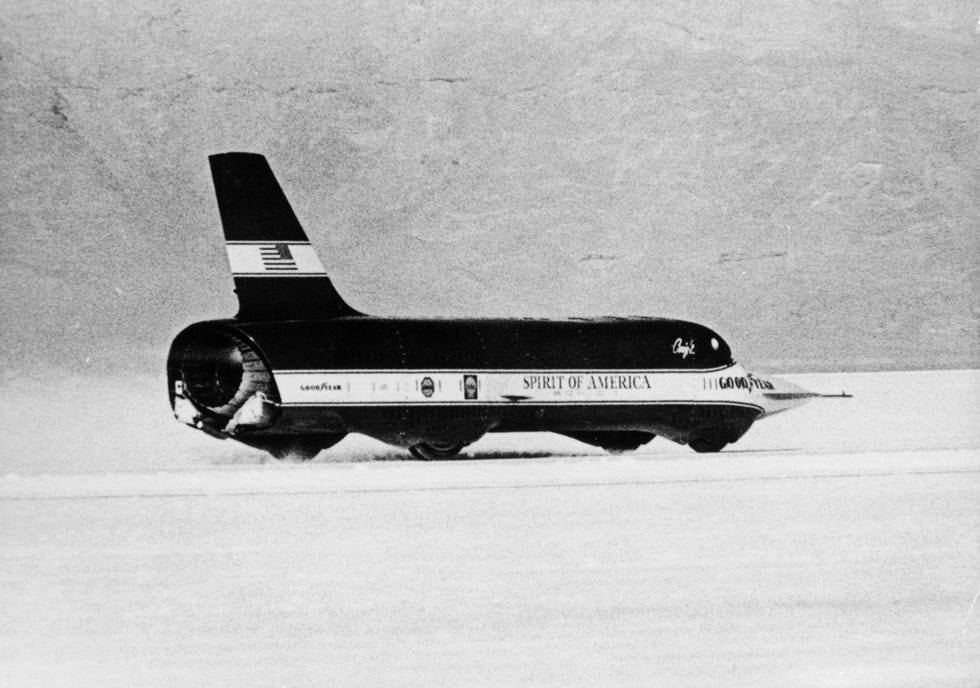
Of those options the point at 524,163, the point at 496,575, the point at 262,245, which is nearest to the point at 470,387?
the point at 262,245

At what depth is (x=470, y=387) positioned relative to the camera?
18.1 metres

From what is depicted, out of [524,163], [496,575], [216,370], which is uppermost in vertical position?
[524,163]

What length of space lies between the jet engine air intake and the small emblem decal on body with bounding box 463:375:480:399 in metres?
2.61

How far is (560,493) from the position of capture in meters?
15.2

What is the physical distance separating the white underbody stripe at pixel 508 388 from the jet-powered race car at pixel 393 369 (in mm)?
17

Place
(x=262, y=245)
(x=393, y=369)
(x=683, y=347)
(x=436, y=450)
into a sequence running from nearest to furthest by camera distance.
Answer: (x=393, y=369) → (x=262, y=245) → (x=436, y=450) → (x=683, y=347)

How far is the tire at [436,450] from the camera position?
749 inches

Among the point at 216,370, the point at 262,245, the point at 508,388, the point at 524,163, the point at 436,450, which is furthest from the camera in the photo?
the point at 524,163

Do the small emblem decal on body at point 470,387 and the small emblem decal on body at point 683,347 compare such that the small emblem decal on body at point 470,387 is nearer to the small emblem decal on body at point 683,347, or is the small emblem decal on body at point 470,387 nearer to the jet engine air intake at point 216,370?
the jet engine air intake at point 216,370

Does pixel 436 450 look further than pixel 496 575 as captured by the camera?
Yes

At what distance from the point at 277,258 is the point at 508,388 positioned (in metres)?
3.36

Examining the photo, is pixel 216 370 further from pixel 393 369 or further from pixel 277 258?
pixel 393 369

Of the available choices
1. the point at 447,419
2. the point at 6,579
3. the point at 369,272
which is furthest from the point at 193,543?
the point at 369,272

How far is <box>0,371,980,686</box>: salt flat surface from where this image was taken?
7746 millimetres
